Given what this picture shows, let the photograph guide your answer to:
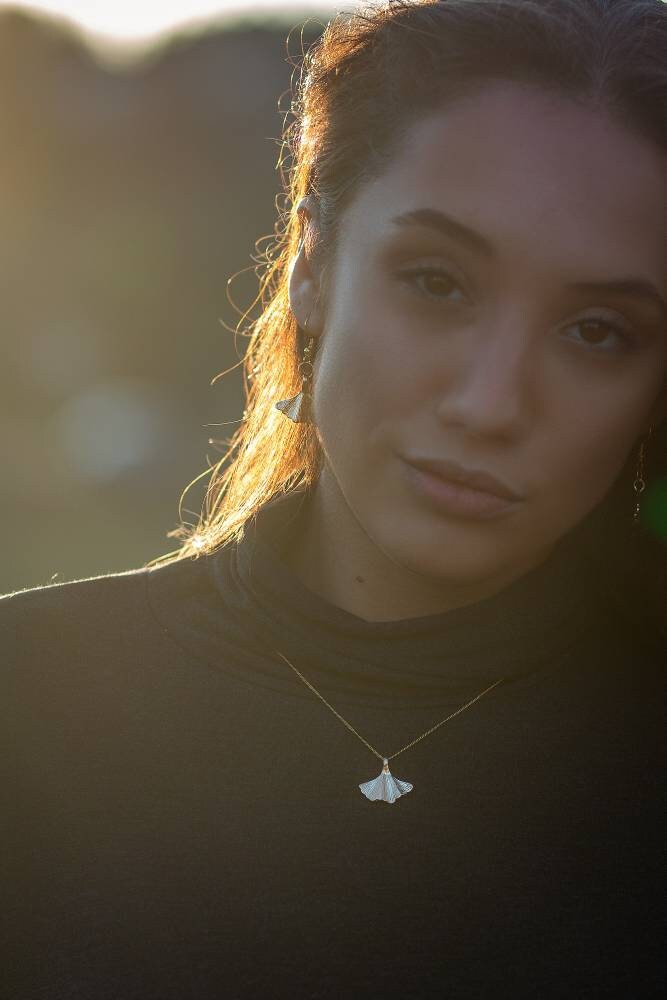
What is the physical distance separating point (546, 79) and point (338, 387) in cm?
69

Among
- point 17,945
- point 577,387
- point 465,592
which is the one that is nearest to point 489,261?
point 577,387

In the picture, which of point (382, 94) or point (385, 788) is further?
point (382, 94)

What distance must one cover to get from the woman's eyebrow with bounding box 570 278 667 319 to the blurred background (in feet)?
53.7

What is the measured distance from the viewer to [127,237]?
21562 mm

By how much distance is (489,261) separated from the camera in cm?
237

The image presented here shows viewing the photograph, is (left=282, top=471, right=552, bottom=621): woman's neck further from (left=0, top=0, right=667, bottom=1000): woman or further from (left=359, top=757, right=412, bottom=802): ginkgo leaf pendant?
(left=359, top=757, right=412, bottom=802): ginkgo leaf pendant

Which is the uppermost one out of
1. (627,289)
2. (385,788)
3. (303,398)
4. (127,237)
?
(127,237)

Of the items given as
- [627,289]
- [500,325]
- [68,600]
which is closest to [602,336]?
[627,289]

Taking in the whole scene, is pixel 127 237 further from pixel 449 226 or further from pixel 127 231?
pixel 449 226

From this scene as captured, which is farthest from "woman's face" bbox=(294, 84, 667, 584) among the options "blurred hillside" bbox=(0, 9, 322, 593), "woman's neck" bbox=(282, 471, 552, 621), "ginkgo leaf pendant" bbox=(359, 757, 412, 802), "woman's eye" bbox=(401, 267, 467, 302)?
"blurred hillside" bbox=(0, 9, 322, 593)

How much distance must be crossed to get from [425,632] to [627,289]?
772 millimetres

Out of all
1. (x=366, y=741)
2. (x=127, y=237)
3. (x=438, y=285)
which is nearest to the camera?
(x=438, y=285)

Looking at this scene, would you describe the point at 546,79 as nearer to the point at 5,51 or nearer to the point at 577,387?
the point at 577,387

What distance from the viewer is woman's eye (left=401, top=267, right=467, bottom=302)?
2430mm
